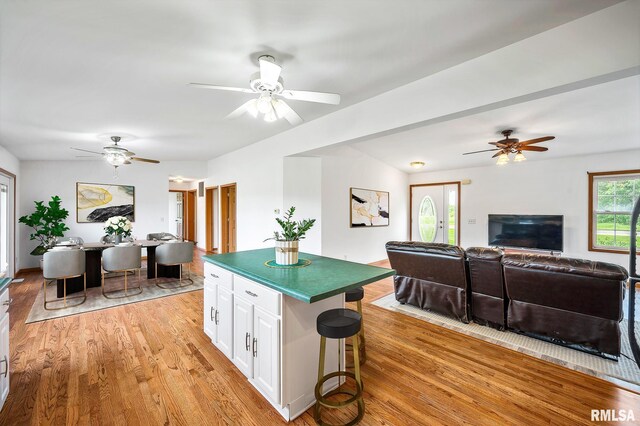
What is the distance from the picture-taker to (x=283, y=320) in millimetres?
1711

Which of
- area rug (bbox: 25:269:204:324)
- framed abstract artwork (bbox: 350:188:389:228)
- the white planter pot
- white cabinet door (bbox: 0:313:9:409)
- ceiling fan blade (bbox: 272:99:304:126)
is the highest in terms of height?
ceiling fan blade (bbox: 272:99:304:126)

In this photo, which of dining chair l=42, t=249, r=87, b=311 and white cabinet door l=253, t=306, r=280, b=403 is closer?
white cabinet door l=253, t=306, r=280, b=403

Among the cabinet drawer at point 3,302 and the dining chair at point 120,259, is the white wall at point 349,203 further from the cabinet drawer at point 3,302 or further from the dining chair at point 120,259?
the cabinet drawer at point 3,302

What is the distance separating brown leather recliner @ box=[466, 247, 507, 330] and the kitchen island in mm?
1515

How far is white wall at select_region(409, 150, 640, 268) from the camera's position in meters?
5.21

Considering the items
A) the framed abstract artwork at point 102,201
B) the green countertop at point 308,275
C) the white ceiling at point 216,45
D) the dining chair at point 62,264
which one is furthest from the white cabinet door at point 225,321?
the framed abstract artwork at point 102,201

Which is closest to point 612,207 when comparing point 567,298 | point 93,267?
point 567,298

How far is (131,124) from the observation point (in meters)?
3.84

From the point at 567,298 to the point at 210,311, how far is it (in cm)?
333

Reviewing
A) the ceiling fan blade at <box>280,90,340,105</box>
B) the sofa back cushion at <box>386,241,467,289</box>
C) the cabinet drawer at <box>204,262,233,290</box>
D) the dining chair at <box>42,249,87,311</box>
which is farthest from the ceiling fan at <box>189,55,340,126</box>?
the dining chair at <box>42,249,87,311</box>

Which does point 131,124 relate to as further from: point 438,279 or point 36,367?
point 438,279

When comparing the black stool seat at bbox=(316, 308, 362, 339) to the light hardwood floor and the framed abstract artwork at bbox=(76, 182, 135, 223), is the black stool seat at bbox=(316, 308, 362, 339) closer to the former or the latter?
the light hardwood floor

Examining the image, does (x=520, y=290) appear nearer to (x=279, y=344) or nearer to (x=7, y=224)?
(x=279, y=344)

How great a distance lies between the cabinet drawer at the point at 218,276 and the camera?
7.49 ft
